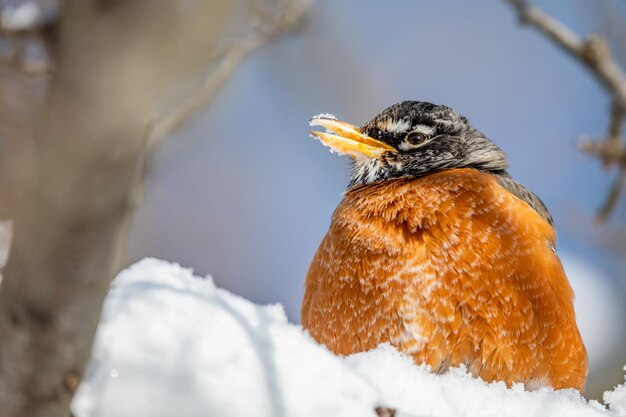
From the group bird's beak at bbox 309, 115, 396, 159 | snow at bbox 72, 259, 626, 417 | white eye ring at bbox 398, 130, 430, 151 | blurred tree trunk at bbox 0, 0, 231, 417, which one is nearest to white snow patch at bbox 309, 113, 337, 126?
bird's beak at bbox 309, 115, 396, 159

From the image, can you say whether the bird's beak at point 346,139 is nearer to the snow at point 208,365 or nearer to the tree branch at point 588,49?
the tree branch at point 588,49

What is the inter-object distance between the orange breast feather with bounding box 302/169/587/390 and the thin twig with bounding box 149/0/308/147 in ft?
3.79

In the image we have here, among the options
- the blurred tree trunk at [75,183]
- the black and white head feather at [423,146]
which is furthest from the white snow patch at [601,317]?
the blurred tree trunk at [75,183]

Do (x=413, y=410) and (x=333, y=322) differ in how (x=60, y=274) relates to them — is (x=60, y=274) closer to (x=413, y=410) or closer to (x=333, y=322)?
(x=413, y=410)

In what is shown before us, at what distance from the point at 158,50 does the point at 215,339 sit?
1.25 meters

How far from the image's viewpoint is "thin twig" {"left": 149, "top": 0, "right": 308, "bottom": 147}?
3498 mm

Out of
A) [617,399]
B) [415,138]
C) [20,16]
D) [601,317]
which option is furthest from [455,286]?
[601,317]

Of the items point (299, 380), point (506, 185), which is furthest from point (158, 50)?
point (506, 185)

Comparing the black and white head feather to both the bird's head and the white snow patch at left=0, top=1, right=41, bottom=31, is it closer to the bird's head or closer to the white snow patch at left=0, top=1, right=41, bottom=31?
the bird's head

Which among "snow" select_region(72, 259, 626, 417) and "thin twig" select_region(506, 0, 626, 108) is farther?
"thin twig" select_region(506, 0, 626, 108)

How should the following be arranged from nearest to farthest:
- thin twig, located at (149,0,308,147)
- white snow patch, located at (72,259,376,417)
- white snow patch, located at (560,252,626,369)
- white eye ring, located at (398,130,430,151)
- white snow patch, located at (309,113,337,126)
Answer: white snow patch, located at (72,259,376,417)
thin twig, located at (149,0,308,147)
white snow patch, located at (309,113,337,126)
white eye ring, located at (398,130,430,151)
white snow patch, located at (560,252,626,369)

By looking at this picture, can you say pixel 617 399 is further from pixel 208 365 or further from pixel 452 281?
pixel 208 365

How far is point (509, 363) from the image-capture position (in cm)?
365

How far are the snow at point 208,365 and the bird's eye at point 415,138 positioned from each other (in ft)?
9.09
